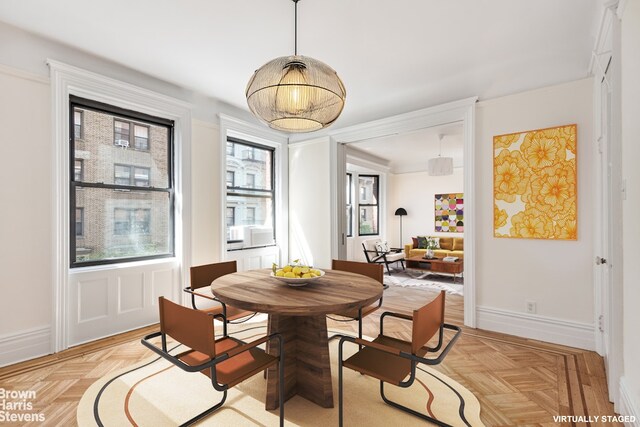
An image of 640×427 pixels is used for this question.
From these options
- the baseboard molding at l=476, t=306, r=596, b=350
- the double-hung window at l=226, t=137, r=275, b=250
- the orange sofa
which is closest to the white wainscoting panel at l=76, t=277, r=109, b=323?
the double-hung window at l=226, t=137, r=275, b=250

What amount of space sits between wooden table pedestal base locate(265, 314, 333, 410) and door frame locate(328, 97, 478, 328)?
2251 mm

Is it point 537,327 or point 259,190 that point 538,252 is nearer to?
point 537,327

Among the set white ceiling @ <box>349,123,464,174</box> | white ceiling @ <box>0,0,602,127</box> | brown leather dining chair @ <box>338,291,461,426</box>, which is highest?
white ceiling @ <box>0,0,602,127</box>

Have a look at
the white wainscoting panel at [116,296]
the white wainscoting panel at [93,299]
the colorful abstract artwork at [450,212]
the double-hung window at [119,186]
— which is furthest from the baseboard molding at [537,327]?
the colorful abstract artwork at [450,212]

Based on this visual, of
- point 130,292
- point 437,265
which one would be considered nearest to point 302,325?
point 130,292

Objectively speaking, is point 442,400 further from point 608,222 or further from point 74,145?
point 74,145

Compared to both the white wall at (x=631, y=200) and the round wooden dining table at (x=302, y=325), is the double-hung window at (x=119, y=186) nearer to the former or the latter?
the round wooden dining table at (x=302, y=325)

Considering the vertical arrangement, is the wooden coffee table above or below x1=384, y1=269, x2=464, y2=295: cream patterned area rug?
above

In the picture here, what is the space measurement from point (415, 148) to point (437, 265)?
8.42 feet

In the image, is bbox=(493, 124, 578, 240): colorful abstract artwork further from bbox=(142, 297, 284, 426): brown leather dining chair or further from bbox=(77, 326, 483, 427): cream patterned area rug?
bbox=(142, 297, 284, 426): brown leather dining chair

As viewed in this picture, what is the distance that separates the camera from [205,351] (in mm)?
1415

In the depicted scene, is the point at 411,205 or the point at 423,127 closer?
the point at 423,127

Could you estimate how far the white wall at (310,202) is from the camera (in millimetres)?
4758

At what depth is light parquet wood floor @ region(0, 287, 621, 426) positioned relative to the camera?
2.00 m
